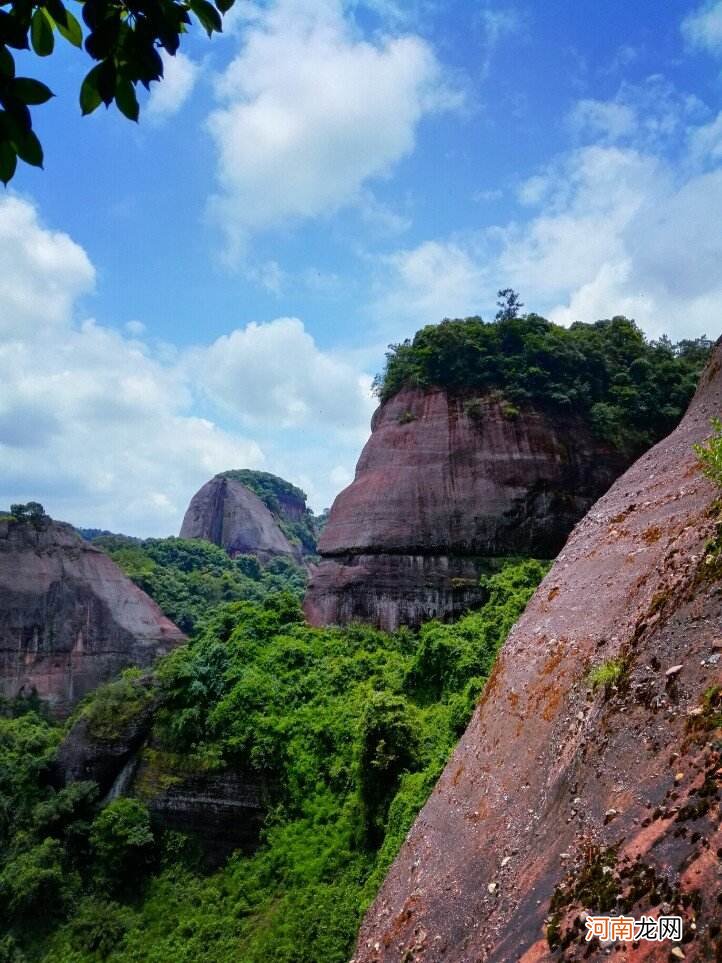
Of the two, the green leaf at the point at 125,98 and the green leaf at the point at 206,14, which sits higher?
the green leaf at the point at 206,14

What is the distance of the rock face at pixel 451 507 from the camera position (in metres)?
21.9

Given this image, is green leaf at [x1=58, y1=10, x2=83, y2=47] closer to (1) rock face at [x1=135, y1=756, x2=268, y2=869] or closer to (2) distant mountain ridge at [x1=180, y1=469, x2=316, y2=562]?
(1) rock face at [x1=135, y1=756, x2=268, y2=869]

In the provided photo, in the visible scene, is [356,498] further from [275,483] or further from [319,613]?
[275,483]

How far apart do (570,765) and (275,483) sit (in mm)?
66918

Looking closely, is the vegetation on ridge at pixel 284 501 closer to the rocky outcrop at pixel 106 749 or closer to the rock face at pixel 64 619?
the rock face at pixel 64 619

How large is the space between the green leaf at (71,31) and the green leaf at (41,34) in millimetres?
38

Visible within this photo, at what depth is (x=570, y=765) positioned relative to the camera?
194 inches

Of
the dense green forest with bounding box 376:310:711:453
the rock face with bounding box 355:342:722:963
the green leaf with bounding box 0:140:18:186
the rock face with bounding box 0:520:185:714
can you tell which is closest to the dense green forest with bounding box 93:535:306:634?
the rock face with bounding box 0:520:185:714

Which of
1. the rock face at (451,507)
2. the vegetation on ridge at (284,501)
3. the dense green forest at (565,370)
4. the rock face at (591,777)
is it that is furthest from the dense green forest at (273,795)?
the vegetation on ridge at (284,501)

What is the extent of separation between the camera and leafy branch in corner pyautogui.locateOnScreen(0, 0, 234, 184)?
1631 mm

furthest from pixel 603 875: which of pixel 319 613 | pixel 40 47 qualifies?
pixel 319 613

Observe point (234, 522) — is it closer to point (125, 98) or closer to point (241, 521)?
point (241, 521)

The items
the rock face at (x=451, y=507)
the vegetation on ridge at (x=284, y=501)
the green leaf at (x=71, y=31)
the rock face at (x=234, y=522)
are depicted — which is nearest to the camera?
the green leaf at (x=71, y=31)

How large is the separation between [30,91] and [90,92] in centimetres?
16
